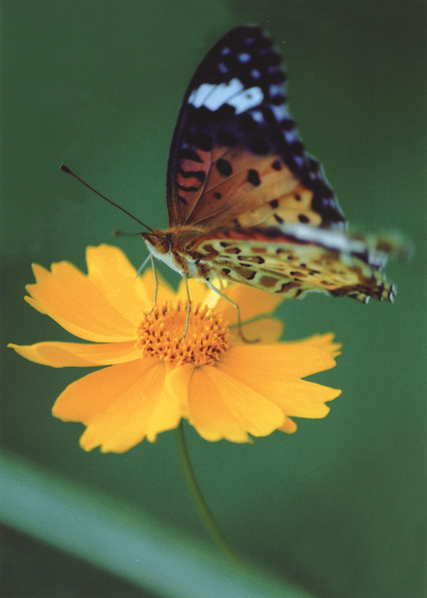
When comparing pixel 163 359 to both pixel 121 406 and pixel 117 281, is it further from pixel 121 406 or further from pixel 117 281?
pixel 117 281

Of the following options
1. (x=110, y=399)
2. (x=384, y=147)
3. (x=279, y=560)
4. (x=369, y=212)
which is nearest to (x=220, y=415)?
(x=110, y=399)

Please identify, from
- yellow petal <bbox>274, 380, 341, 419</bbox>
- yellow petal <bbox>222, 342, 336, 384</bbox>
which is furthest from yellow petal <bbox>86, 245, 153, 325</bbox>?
yellow petal <bbox>274, 380, 341, 419</bbox>

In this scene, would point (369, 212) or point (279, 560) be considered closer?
point (279, 560)

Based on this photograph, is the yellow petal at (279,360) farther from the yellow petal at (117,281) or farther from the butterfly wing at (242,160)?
the yellow petal at (117,281)

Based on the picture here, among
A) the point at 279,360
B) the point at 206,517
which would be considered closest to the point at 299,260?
the point at 279,360

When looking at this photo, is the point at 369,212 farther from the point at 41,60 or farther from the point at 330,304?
the point at 41,60

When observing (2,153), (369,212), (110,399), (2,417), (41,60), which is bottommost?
(2,417)
